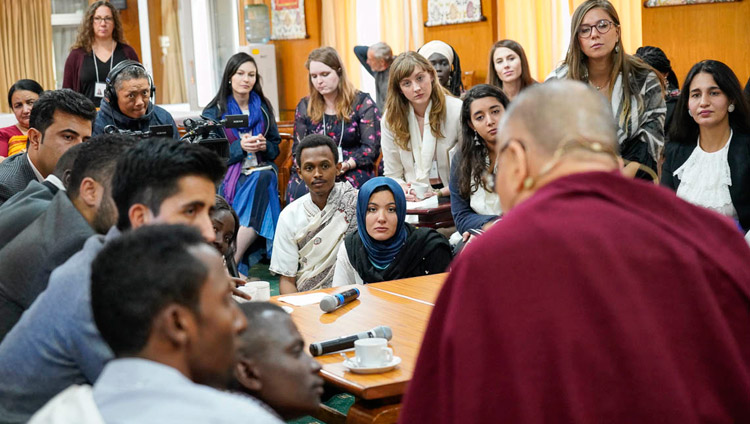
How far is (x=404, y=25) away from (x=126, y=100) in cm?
407

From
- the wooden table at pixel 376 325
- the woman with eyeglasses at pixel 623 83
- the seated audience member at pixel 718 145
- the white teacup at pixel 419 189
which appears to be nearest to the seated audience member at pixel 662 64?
the seated audience member at pixel 718 145

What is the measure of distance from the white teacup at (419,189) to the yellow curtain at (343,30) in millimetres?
3927

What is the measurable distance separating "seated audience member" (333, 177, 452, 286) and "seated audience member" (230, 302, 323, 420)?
179 centimetres

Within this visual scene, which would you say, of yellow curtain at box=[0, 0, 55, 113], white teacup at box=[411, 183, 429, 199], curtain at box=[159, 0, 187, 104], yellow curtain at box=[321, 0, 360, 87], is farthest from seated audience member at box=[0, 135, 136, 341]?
curtain at box=[159, 0, 187, 104]

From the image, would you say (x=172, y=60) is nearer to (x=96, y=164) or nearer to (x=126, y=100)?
(x=126, y=100)

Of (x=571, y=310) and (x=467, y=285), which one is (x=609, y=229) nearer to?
(x=571, y=310)

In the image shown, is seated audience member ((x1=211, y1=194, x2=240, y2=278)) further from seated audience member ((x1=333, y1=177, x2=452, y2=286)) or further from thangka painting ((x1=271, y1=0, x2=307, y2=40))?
thangka painting ((x1=271, y1=0, x2=307, y2=40))

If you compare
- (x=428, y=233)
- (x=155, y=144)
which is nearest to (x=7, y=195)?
(x=155, y=144)

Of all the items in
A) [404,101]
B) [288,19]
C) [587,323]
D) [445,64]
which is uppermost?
[288,19]

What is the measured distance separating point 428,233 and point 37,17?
257 inches

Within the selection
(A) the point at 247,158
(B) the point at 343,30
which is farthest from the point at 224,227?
(B) the point at 343,30

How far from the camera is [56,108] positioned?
3447 mm

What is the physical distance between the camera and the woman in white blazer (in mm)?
5262

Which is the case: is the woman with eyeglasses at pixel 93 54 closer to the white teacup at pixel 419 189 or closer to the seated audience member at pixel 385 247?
the white teacup at pixel 419 189
